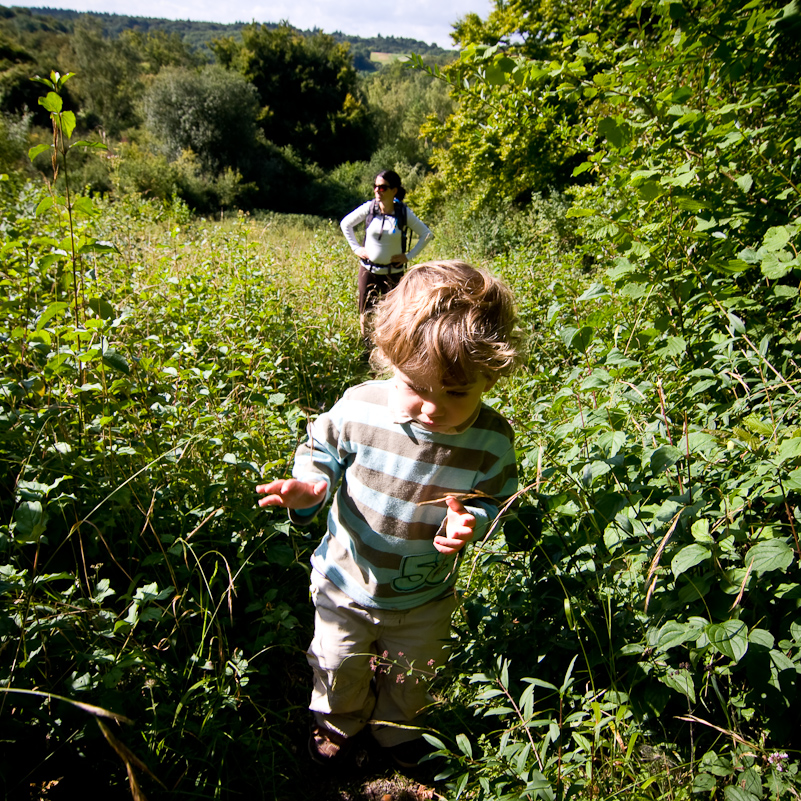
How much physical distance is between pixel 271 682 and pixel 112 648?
0.66 meters

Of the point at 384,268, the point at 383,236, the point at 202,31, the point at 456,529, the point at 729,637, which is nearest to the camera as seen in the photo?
the point at 729,637

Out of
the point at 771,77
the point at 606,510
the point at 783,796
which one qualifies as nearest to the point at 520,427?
the point at 606,510

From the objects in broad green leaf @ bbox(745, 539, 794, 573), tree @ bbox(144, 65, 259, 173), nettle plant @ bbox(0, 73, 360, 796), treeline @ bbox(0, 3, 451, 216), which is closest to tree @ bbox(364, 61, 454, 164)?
treeline @ bbox(0, 3, 451, 216)

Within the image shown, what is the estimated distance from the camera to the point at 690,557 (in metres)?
1.10

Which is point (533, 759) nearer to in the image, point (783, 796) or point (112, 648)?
point (783, 796)

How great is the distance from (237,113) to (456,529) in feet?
89.9

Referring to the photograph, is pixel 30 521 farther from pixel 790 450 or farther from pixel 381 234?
pixel 381 234

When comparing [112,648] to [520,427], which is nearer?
[112,648]

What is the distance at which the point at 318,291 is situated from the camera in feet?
15.8

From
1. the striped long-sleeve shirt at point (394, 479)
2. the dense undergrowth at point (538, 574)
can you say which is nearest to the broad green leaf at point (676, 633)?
the dense undergrowth at point (538, 574)

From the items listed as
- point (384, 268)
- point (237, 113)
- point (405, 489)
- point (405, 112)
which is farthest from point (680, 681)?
point (405, 112)

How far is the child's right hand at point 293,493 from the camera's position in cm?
126

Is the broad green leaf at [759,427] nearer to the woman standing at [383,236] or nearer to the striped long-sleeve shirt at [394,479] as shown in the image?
the striped long-sleeve shirt at [394,479]

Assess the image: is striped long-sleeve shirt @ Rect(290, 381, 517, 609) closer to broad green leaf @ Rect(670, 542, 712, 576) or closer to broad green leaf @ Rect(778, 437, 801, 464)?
broad green leaf @ Rect(670, 542, 712, 576)
